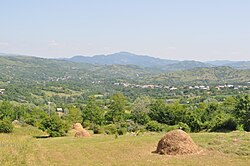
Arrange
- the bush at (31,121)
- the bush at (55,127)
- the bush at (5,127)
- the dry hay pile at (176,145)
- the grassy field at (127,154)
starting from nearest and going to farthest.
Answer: the grassy field at (127,154)
the dry hay pile at (176,145)
the bush at (55,127)
the bush at (5,127)
the bush at (31,121)

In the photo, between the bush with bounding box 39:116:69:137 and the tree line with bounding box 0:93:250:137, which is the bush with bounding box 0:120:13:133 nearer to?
the tree line with bounding box 0:93:250:137

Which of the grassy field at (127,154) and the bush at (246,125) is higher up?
the grassy field at (127,154)

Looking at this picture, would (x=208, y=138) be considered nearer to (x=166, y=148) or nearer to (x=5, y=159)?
(x=166, y=148)

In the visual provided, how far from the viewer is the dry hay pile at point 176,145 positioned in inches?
1328

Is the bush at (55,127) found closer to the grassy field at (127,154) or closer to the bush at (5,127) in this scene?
the bush at (5,127)

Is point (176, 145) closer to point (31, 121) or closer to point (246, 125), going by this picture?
point (246, 125)

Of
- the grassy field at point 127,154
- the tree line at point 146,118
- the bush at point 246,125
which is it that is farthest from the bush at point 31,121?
the bush at point 246,125

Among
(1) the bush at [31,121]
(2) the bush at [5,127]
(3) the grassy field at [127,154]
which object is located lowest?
(1) the bush at [31,121]

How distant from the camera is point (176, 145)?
33.9 meters

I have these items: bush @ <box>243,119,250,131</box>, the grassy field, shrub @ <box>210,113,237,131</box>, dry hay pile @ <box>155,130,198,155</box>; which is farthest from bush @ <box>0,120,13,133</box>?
bush @ <box>243,119,250,131</box>

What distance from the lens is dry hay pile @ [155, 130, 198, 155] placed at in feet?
111

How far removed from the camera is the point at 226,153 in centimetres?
3294

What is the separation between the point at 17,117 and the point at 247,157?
7874 centimetres

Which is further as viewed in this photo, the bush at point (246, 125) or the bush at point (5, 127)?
the bush at point (5, 127)
